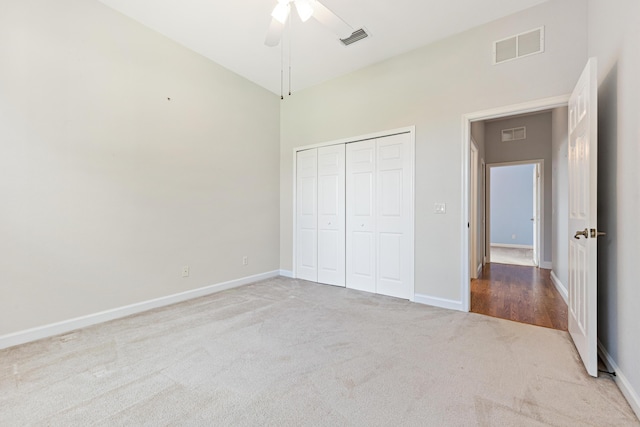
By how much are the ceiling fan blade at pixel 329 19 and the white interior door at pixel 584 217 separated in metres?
1.79

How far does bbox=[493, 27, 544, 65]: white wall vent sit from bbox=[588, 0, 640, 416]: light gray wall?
43 centimetres

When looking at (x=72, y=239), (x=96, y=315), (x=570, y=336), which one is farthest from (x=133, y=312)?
(x=570, y=336)

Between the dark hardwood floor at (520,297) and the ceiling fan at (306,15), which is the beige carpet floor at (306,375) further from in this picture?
the ceiling fan at (306,15)

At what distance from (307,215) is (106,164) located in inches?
104

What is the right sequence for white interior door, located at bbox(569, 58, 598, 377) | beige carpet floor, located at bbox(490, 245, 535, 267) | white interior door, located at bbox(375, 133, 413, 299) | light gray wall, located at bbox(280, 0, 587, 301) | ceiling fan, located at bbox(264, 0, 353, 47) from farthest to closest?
beige carpet floor, located at bbox(490, 245, 535, 267), white interior door, located at bbox(375, 133, 413, 299), light gray wall, located at bbox(280, 0, 587, 301), ceiling fan, located at bbox(264, 0, 353, 47), white interior door, located at bbox(569, 58, 598, 377)

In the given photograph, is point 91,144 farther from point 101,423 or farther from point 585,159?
point 585,159

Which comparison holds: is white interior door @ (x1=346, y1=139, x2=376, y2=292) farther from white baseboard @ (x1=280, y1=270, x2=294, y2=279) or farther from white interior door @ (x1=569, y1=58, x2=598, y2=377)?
white interior door @ (x1=569, y1=58, x2=598, y2=377)

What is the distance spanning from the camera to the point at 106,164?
2.77 metres

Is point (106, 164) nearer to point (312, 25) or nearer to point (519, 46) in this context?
point (312, 25)

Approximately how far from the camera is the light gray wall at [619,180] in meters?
1.56

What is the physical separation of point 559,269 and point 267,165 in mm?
4677

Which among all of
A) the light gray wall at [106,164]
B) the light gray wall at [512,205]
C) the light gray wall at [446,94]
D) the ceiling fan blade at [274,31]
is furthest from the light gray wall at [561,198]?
the light gray wall at [106,164]

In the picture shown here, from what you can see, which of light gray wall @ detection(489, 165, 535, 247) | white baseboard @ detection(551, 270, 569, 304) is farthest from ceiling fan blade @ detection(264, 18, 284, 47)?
light gray wall @ detection(489, 165, 535, 247)

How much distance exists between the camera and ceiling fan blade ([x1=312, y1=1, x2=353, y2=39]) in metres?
2.17
